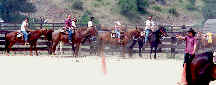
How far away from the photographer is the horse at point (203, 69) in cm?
1034

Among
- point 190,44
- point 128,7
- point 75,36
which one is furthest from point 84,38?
point 128,7

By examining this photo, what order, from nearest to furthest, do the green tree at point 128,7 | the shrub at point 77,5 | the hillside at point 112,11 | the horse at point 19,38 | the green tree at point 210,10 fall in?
the horse at point 19,38
the hillside at point 112,11
the green tree at point 210,10
the green tree at point 128,7
the shrub at point 77,5

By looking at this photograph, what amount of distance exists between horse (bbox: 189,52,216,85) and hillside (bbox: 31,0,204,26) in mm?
50280

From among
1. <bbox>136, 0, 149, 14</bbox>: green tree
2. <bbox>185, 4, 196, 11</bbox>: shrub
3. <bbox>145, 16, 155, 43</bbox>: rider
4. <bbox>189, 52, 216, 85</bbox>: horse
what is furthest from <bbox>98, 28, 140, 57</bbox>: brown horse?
<bbox>185, 4, 196, 11</bbox>: shrub

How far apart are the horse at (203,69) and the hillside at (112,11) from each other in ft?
165

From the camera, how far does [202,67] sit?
10398 mm

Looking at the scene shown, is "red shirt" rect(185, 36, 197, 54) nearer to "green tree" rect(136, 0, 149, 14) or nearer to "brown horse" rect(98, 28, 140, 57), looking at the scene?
"brown horse" rect(98, 28, 140, 57)

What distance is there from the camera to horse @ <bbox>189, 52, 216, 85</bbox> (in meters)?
10.3

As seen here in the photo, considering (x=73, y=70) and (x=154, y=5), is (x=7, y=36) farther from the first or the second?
(x=154, y=5)

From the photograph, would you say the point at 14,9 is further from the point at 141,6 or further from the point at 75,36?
the point at 75,36

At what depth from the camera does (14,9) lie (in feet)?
201

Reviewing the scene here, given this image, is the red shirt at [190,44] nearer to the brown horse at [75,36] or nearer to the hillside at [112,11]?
the brown horse at [75,36]

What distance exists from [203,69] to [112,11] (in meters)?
59.0

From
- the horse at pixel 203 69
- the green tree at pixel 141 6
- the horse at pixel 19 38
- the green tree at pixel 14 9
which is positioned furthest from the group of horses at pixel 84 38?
the green tree at pixel 141 6
